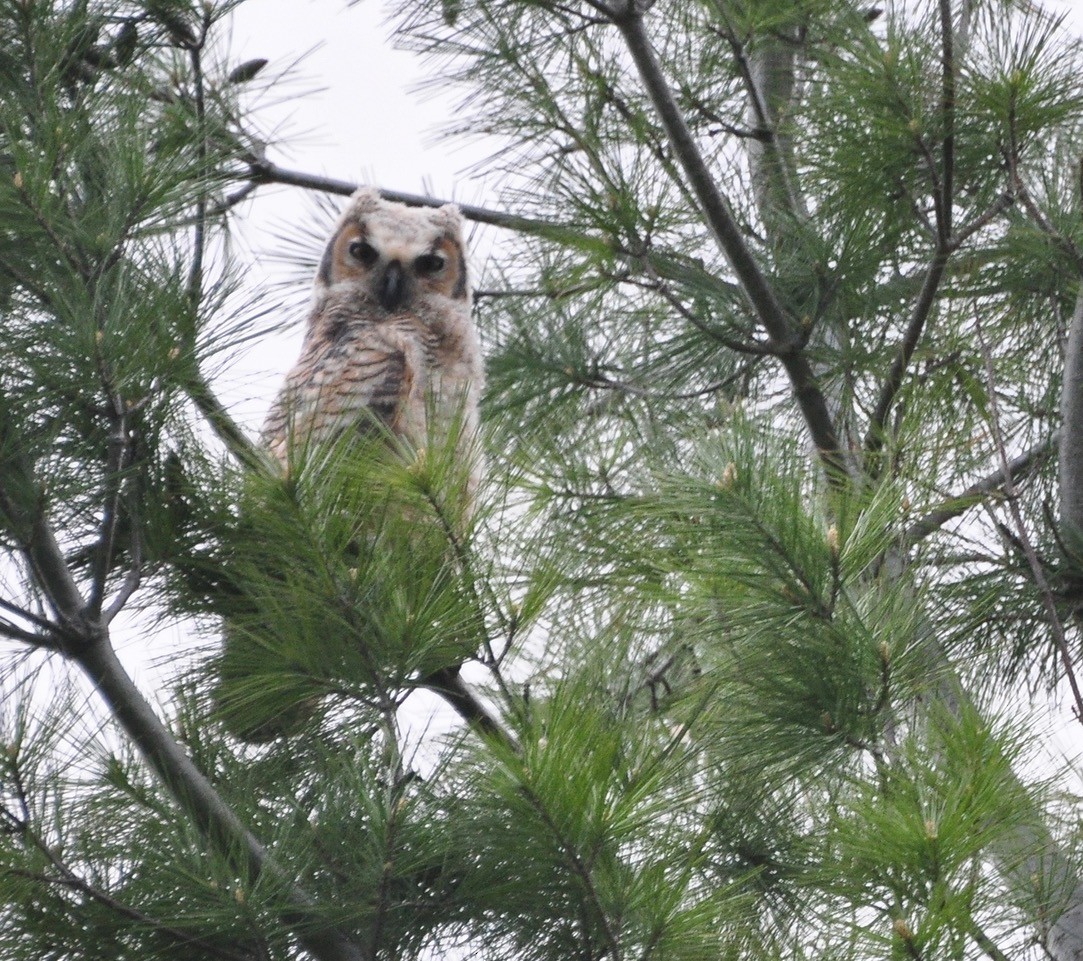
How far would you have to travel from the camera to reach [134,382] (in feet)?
5.11

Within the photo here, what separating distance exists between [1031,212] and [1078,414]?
12.2 inches

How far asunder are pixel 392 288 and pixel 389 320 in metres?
0.09

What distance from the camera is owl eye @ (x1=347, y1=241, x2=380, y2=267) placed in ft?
10.9

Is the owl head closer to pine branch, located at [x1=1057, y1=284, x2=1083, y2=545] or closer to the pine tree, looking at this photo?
the pine tree

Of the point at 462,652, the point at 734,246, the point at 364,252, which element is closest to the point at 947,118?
the point at 734,246


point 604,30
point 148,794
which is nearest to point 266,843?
point 148,794

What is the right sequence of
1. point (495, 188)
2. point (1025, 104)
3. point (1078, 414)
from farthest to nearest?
point (495, 188), point (1078, 414), point (1025, 104)

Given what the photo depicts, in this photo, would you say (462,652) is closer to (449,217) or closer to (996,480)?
(996,480)

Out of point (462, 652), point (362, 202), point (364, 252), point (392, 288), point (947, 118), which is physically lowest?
point (462, 652)

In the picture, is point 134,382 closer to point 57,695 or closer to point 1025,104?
point 57,695

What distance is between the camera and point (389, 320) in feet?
10.5

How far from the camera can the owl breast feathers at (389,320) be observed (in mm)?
2914

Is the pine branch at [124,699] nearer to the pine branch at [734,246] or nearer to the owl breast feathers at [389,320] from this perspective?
the pine branch at [734,246]

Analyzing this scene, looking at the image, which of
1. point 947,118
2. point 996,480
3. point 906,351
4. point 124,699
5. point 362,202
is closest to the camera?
point 124,699
